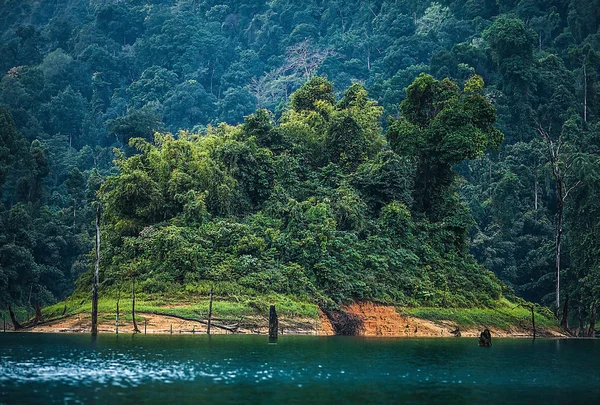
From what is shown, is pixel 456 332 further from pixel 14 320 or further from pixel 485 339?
pixel 14 320

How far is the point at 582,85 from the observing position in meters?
115

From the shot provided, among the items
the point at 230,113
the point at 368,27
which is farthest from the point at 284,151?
the point at 368,27

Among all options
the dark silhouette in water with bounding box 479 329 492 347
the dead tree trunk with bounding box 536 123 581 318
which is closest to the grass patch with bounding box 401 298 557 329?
the dead tree trunk with bounding box 536 123 581 318

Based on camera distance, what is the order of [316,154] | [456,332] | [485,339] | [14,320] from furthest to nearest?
1. [316,154]
2. [456,332]
3. [14,320]
4. [485,339]

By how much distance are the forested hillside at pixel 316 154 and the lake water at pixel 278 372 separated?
13094 millimetres

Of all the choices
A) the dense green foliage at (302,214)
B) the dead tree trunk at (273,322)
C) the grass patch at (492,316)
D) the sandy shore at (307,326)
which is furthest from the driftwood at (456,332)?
the dead tree trunk at (273,322)

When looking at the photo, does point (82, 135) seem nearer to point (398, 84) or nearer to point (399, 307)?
point (398, 84)

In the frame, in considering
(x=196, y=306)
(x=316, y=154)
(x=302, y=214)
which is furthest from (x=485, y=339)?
(x=316, y=154)

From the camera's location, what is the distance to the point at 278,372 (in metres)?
37.1

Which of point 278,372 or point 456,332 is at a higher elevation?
point 456,332

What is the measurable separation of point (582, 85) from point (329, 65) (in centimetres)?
5006

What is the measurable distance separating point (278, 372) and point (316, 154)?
1743 inches

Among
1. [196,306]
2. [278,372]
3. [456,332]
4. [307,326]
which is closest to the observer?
[278,372]

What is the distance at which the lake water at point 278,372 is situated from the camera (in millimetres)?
30300
